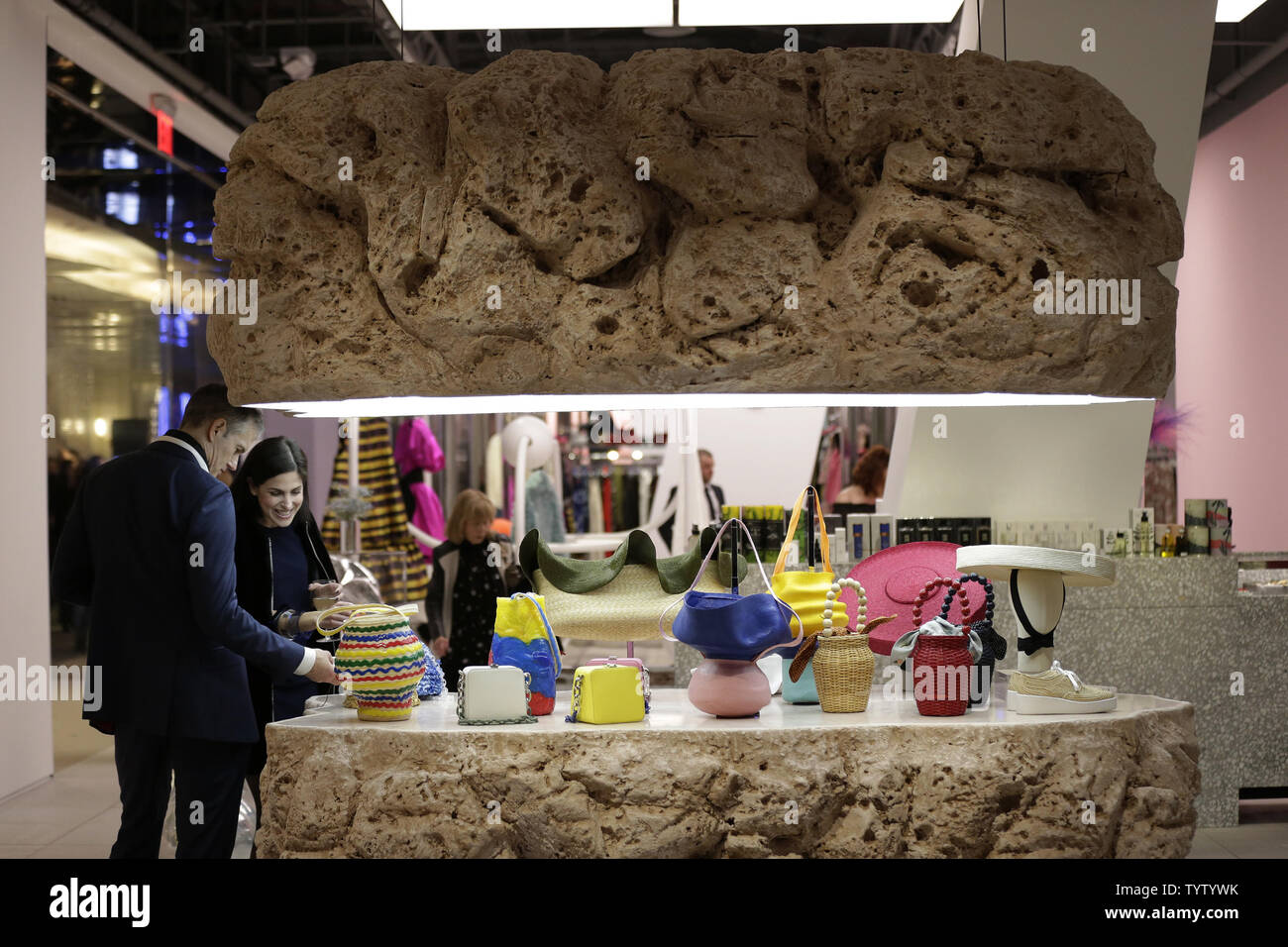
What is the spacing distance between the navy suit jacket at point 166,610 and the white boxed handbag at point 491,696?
59 centimetres

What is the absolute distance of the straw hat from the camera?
120 inches

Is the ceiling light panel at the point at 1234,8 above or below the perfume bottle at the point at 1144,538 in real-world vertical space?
above

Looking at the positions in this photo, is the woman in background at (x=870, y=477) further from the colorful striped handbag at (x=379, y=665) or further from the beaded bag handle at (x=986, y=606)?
the colorful striped handbag at (x=379, y=665)

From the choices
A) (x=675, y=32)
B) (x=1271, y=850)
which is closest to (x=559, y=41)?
(x=675, y=32)

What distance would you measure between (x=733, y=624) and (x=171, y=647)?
5.20ft

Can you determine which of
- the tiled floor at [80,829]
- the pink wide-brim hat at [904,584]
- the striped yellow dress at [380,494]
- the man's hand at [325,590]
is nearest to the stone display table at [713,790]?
the pink wide-brim hat at [904,584]

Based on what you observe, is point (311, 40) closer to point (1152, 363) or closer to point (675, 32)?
point (675, 32)

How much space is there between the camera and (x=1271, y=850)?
16.4ft

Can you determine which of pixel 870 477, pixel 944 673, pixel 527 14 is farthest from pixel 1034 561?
pixel 870 477

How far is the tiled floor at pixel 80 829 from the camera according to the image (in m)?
5.06

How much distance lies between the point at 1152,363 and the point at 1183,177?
246cm

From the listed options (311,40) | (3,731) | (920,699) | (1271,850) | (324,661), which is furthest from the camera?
(311,40)

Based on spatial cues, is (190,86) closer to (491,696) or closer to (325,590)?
(325,590)

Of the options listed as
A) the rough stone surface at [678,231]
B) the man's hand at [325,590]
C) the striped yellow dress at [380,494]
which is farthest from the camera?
the striped yellow dress at [380,494]
